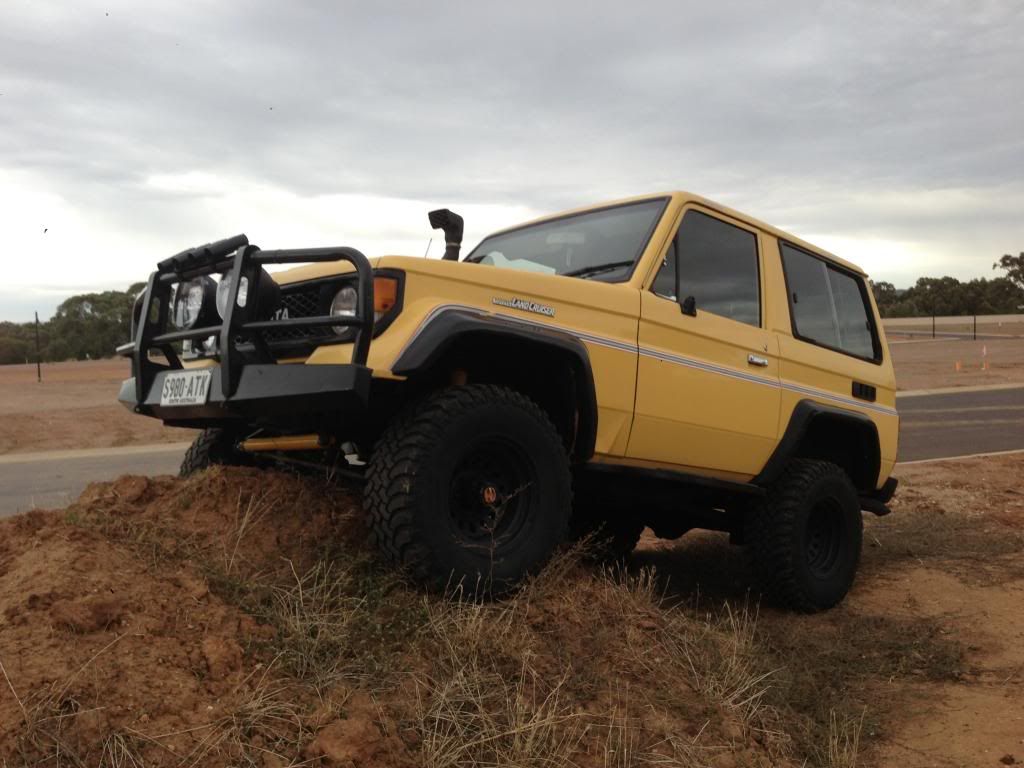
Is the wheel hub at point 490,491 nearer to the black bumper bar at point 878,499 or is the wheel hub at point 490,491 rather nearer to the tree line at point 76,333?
the black bumper bar at point 878,499

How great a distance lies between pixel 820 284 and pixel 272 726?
423cm

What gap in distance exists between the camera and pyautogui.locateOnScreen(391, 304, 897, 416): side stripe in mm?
3163

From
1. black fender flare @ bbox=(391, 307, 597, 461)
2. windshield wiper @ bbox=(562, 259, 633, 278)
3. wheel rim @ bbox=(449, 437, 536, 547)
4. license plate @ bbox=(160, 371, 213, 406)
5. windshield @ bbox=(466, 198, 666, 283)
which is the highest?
windshield @ bbox=(466, 198, 666, 283)

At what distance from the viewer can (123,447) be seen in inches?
573

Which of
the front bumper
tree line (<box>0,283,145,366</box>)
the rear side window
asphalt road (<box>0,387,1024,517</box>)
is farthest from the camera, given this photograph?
tree line (<box>0,283,145,366</box>)

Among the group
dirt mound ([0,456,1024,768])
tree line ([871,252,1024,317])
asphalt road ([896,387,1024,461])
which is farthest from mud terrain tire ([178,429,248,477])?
tree line ([871,252,1024,317])

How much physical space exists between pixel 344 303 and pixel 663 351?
4.93 ft

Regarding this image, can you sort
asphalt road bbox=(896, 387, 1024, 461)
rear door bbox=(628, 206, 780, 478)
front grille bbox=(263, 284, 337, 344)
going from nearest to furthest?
front grille bbox=(263, 284, 337, 344) < rear door bbox=(628, 206, 780, 478) < asphalt road bbox=(896, 387, 1024, 461)

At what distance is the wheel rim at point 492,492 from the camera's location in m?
3.28

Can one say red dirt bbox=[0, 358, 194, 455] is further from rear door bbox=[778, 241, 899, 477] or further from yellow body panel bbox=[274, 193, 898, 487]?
yellow body panel bbox=[274, 193, 898, 487]

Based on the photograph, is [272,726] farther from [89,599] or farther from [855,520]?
[855,520]

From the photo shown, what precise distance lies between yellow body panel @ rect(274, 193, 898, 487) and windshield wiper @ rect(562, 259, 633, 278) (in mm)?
111

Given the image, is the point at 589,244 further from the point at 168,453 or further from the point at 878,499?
the point at 168,453

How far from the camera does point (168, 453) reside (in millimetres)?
13523
